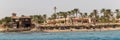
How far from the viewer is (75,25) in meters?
169

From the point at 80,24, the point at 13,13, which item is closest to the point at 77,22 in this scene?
the point at 80,24

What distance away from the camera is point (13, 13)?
17812 centimetres

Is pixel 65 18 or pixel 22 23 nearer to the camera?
pixel 22 23

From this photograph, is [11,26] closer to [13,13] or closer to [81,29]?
[13,13]

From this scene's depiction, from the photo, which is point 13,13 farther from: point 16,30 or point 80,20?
point 80,20

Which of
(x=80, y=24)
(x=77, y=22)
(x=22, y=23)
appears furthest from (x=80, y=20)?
(x=22, y=23)

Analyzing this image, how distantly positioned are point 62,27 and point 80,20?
19.7 meters

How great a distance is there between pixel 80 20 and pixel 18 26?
29.4m

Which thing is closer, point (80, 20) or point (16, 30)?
point (16, 30)

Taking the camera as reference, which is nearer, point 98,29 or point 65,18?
point 98,29

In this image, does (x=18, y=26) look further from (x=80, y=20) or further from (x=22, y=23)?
(x=80, y=20)

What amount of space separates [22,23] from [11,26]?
4.96 meters

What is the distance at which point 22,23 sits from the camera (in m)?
168

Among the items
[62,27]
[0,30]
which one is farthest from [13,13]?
[62,27]
